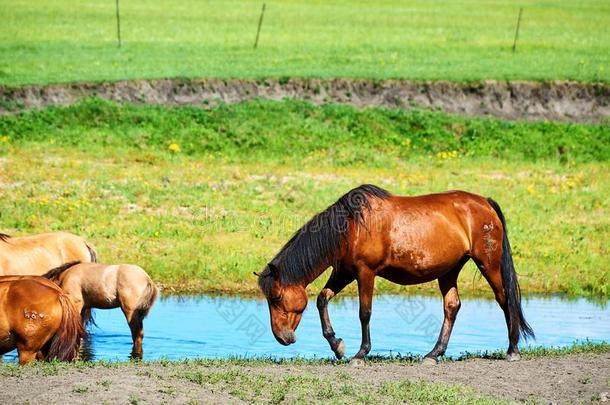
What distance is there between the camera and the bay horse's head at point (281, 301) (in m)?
12.9

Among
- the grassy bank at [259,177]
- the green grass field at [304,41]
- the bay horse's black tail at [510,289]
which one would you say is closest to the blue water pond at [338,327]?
the grassy bank at [259,177]

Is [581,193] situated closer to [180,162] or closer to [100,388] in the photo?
[180,162]

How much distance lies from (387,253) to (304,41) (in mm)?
30251

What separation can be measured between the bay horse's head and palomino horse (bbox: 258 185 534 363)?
0.01 metres

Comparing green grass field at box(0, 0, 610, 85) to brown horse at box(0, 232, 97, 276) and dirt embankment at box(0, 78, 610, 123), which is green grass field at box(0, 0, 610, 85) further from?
brown horse at box(0, 232, 97, 276)

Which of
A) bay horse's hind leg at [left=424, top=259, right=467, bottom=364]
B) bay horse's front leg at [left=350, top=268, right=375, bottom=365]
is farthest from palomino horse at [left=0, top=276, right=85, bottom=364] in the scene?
bay horse's hind leg at [left=424, top=259, right=467, bottom=364]

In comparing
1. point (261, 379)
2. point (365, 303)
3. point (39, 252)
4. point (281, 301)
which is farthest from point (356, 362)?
point (39, 252)

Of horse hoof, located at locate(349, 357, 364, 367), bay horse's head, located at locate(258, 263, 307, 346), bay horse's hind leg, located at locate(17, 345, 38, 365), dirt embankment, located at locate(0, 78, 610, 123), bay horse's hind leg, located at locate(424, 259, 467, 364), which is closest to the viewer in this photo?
bay horse's hind leg, located at locate(17, 345, 38, 365)

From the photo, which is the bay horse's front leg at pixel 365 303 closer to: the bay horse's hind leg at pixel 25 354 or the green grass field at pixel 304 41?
the bay horse's hind leg at pixel 25 354

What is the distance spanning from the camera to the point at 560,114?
3269 cm

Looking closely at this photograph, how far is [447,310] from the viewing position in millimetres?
13586

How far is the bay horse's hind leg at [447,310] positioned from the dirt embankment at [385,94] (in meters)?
17.9

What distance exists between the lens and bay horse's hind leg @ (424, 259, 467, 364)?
1312 cm

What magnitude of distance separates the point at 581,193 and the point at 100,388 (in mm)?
16041
